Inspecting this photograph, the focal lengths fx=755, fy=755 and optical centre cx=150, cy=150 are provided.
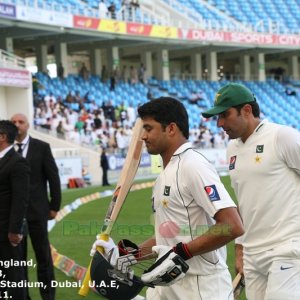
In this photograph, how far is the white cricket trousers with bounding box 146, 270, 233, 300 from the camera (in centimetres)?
413

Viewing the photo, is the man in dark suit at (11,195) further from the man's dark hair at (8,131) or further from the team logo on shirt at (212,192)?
the team logo on shirt at (212,192)

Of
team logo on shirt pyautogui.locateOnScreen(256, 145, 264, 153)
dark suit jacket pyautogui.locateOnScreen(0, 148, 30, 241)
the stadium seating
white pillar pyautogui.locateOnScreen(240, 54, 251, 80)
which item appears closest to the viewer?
team logo on shirt pyautogui.locateOnScreen(256, 145, 264, 153)

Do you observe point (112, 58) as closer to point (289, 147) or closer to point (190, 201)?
point (289, 147)

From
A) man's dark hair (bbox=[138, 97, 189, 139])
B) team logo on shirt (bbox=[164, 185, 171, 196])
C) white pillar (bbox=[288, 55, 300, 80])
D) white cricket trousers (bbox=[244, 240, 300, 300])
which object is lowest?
white pillar (bbox=[288, 55, 300, 80])

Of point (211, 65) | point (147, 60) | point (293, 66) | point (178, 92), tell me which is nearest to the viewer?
point (178, 92)

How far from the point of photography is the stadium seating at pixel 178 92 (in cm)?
3619

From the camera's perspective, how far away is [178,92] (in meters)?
44.6

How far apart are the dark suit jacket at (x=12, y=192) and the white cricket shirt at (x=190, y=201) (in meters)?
2.44

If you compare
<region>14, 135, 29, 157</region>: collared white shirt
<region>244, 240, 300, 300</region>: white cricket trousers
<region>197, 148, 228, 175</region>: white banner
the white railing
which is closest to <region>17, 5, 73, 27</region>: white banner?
the white railing

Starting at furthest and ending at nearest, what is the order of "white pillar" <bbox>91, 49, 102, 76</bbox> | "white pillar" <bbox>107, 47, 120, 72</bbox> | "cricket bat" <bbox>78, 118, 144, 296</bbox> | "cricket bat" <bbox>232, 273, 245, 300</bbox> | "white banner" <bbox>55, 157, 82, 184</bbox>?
"white pillar" <bbox>107, 47, 120, 72</bbox> → "white pillar" <bbox>91, 49, 102, 76</bbox> → "white banner" <bbox>55, 157, 82, 184</bbox> → "cricket bat" <bbox>232, 273, 245, 300</bbox> → "cricket bat" <bbox>78, 118, 144, 296</bbox>

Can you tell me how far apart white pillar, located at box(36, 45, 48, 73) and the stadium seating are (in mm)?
1491

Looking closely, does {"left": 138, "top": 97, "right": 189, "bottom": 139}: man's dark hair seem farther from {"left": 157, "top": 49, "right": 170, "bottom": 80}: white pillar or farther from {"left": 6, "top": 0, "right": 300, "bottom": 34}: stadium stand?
{"left": 157, "top": 49, "right": 170, "bottom": 80}: white pillar

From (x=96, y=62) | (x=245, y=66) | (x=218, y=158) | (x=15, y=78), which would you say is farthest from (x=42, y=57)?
(x=245, y=66)

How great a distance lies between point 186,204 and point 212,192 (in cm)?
19
